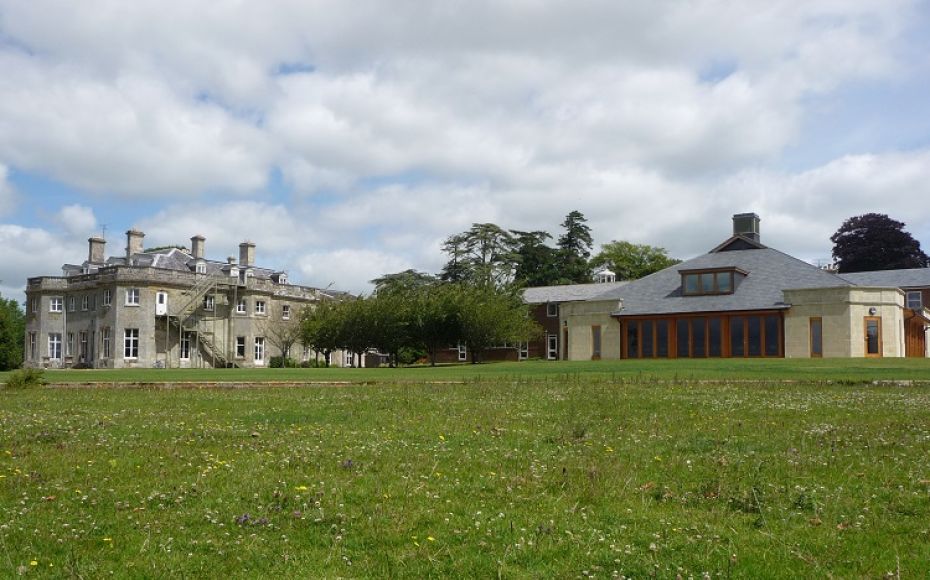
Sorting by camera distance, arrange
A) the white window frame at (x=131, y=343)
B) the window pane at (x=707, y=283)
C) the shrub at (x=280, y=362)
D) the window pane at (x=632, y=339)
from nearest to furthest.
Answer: the window pane at (x=707, y=283) → the window pane at (x=632, y=339) → the white window frame at (x=131, y=343) → the shrub at (x=280, y=362)

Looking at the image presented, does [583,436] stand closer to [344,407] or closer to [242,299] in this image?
[344,407]

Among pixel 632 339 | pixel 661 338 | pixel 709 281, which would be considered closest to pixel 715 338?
pixel 661 338

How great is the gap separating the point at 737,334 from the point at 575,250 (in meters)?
45.6

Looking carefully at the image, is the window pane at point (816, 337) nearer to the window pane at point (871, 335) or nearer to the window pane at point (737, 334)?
the window pane at point (871, 335)

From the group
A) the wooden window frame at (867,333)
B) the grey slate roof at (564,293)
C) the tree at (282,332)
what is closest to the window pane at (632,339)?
the wooden window frame at (867,333)

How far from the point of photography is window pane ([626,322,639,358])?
59.1 metres

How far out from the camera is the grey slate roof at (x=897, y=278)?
234ft

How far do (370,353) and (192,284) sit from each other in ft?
64.7

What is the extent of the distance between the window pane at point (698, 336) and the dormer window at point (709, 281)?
2.46 metres

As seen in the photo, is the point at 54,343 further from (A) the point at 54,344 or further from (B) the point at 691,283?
(B) the point at 691,283

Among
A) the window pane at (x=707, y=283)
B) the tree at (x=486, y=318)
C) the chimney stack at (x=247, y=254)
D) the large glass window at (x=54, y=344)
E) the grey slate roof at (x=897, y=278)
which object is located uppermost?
the chimney stack at (x=247, y=254)

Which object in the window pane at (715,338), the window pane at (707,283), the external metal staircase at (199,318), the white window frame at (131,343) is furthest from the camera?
the external metal staircase at (199,318)

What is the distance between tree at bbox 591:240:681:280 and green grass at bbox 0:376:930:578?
8382 centimetres

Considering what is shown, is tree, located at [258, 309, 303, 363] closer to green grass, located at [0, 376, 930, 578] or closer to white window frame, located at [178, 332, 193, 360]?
white window frame, located at [178, 332, 193, 360]
